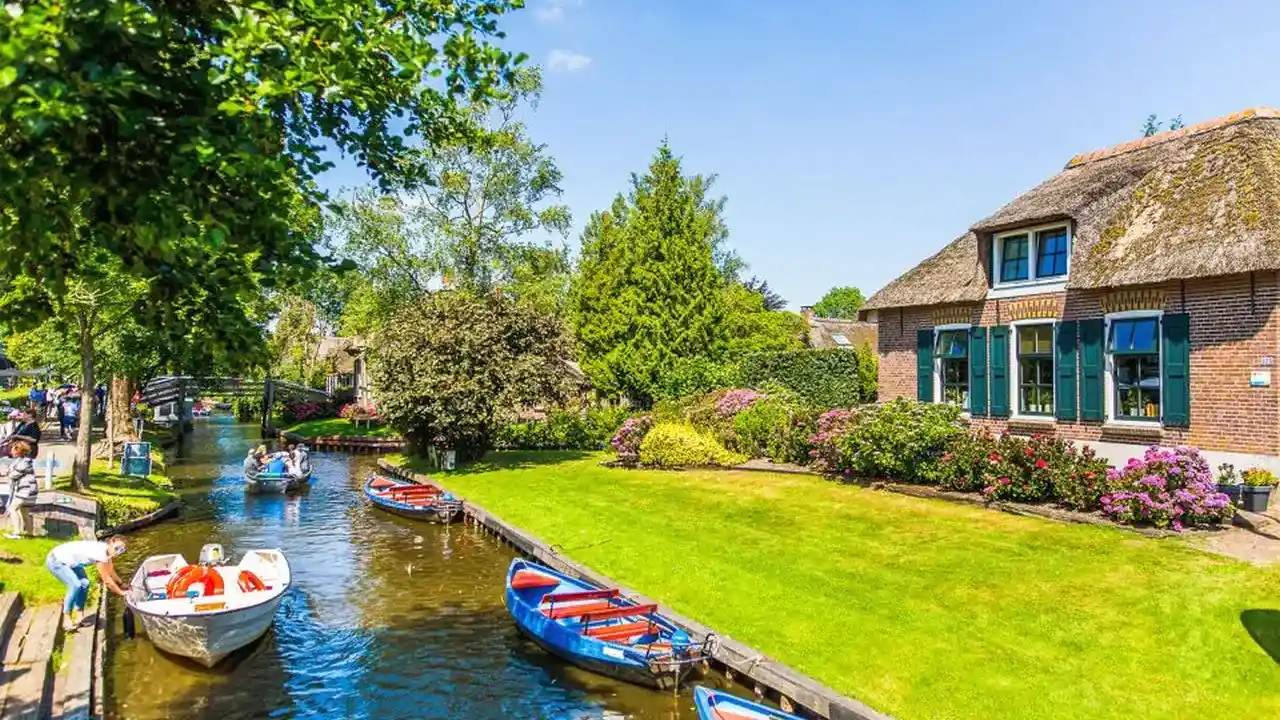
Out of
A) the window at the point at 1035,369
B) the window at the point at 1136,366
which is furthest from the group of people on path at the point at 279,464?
the window at the point at 1136,366

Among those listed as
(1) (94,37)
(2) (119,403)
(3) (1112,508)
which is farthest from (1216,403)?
(2) (119,403)

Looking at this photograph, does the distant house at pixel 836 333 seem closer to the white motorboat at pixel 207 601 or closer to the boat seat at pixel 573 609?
the boat seat at pixel 573 609

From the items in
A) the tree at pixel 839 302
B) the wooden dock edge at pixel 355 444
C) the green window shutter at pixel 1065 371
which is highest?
the tree at pixel 839 302

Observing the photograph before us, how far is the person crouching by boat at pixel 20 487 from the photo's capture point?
16719 mm

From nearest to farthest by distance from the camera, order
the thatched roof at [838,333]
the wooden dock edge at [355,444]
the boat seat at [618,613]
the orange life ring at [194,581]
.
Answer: the boat seat at [618,613] → the orange life ring at [194,581] → the wooden dock edge at [355,444] → the thatched roof at [838,333]

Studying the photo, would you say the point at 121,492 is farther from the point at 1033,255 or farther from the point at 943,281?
the point at 1033,255

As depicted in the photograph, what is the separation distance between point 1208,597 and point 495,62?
450 inches

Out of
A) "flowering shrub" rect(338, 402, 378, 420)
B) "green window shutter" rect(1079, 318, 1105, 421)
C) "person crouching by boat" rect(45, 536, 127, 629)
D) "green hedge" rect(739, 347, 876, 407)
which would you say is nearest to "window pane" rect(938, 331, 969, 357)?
"green window shutter" rect(1079, 318, 1105, 421)

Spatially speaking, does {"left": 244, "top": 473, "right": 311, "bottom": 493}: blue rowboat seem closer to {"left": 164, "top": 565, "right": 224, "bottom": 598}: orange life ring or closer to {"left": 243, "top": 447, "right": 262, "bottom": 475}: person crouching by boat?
{"left": 243, "top": 447, "right": 262, "bottom": 475}: person crouching by boat

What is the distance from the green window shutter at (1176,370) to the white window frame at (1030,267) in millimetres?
2929

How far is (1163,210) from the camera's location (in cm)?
1919

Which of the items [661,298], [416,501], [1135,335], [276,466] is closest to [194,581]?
[416,501]

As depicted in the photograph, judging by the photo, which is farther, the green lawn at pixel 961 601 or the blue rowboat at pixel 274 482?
the blue rowboat at pixel 274 482

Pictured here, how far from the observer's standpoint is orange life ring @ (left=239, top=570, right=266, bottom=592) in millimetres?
13923
